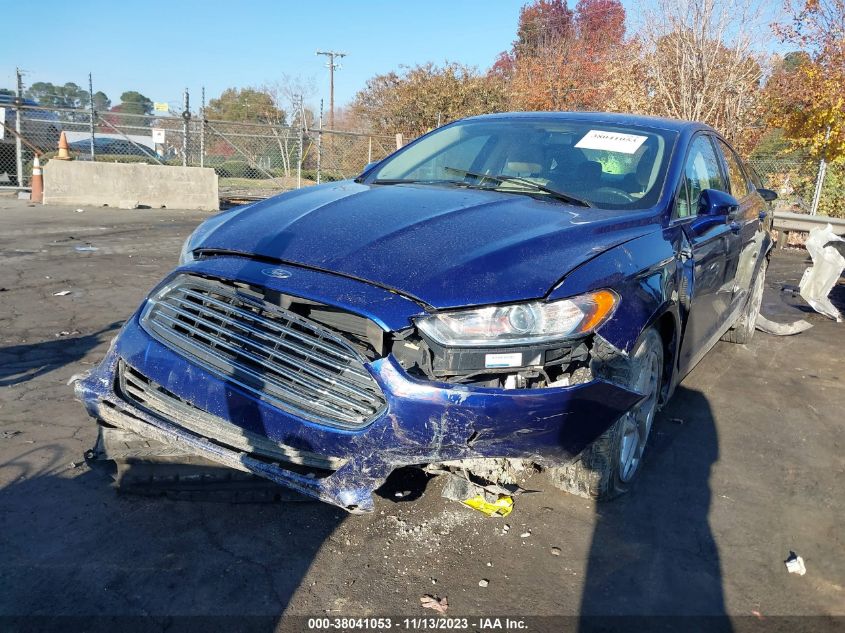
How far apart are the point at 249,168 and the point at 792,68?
14436mm

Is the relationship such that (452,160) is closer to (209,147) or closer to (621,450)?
(621,450)

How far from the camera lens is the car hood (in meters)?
2.60

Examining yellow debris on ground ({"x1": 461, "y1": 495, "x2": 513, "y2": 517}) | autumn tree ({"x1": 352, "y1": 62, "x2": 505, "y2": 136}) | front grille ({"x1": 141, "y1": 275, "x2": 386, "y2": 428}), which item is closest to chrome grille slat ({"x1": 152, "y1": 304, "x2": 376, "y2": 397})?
front grille ({"x1": 141, "y1": 275, "x2": 386, "y2": 428})

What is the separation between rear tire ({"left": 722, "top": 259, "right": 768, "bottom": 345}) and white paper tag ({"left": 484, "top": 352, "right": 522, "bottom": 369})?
417 centimetres

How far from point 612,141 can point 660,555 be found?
7.41 ft

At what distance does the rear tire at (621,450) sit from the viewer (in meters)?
3.04

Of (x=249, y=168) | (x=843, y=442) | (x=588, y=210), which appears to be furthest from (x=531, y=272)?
(x=249, y=168)

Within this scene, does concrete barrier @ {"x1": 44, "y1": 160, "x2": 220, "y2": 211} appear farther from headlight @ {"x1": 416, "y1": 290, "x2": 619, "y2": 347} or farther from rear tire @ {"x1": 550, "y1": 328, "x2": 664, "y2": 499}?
headlight @ {"x1": 416, "y1": 290, "x2": 619, "y2": 347}

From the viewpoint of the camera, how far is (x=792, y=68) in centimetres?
1597

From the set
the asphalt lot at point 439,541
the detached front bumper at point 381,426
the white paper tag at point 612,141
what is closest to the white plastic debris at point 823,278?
the asphalt lot at point 439,541

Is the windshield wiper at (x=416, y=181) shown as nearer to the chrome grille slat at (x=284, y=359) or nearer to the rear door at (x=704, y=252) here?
the rear door at (x=704, y=252)

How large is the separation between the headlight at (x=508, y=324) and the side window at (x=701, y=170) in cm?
175

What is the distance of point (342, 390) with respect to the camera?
101 inches

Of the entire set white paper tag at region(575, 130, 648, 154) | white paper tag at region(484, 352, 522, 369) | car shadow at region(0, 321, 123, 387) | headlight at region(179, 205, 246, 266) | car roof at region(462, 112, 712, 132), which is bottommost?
car shadow at region(0, 321, 123, 387)
